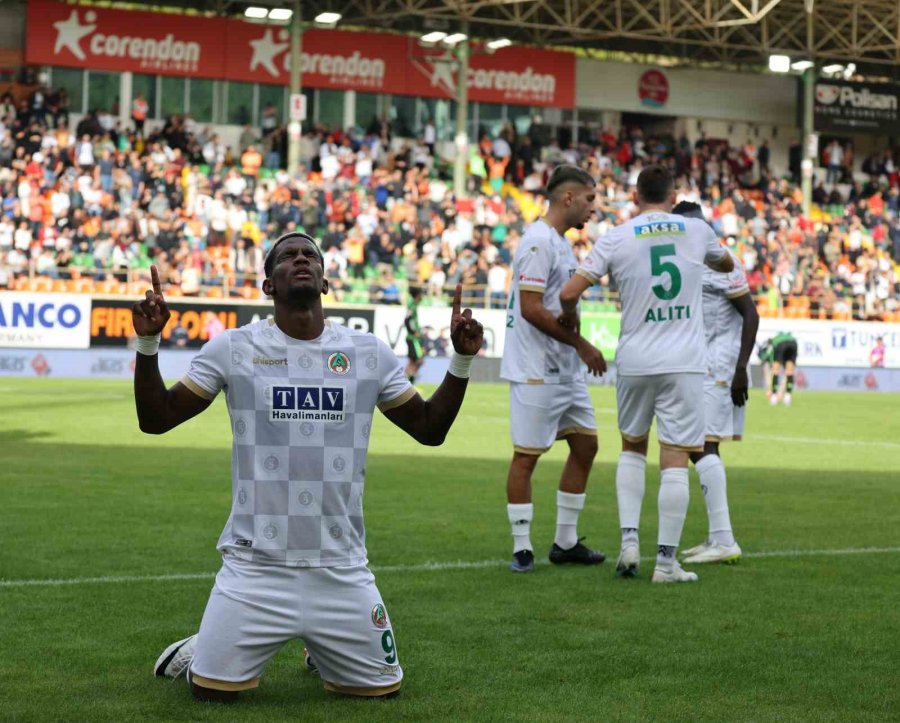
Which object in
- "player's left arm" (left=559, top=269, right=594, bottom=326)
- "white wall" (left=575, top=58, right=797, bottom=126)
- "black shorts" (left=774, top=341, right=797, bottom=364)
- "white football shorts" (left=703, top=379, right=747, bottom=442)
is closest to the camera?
"player's left arm" (left=559, top=269, right=594, bottom=326)

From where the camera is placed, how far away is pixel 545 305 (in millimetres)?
8414

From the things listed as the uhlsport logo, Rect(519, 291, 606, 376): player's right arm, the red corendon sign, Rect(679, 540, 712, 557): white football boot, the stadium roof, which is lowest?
Rect(679, 540, 712, 557): white football boot

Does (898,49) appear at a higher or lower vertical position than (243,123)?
higher

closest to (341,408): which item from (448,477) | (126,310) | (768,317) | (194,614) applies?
(194,614)

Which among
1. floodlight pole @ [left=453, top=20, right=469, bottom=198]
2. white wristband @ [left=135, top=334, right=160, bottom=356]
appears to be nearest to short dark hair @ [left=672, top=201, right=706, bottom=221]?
white wristband @ [left=135, top=334, right=160, bottom=356]

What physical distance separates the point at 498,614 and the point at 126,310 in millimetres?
24555

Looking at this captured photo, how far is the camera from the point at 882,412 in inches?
1014

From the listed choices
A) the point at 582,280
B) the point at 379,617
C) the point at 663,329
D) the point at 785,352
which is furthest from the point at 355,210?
the point at 379,617

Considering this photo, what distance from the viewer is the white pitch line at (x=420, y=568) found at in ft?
24.2

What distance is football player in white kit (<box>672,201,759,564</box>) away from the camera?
8.59 meters

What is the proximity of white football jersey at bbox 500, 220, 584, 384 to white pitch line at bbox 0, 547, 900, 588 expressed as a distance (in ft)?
3.50

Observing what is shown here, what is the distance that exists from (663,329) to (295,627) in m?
3.40

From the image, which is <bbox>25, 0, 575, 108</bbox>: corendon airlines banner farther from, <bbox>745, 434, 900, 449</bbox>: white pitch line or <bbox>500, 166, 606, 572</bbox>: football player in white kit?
<bbox>500, 166, 606, 572</bbox>: football player in white kit

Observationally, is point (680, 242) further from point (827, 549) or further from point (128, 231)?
point (128, 231)
